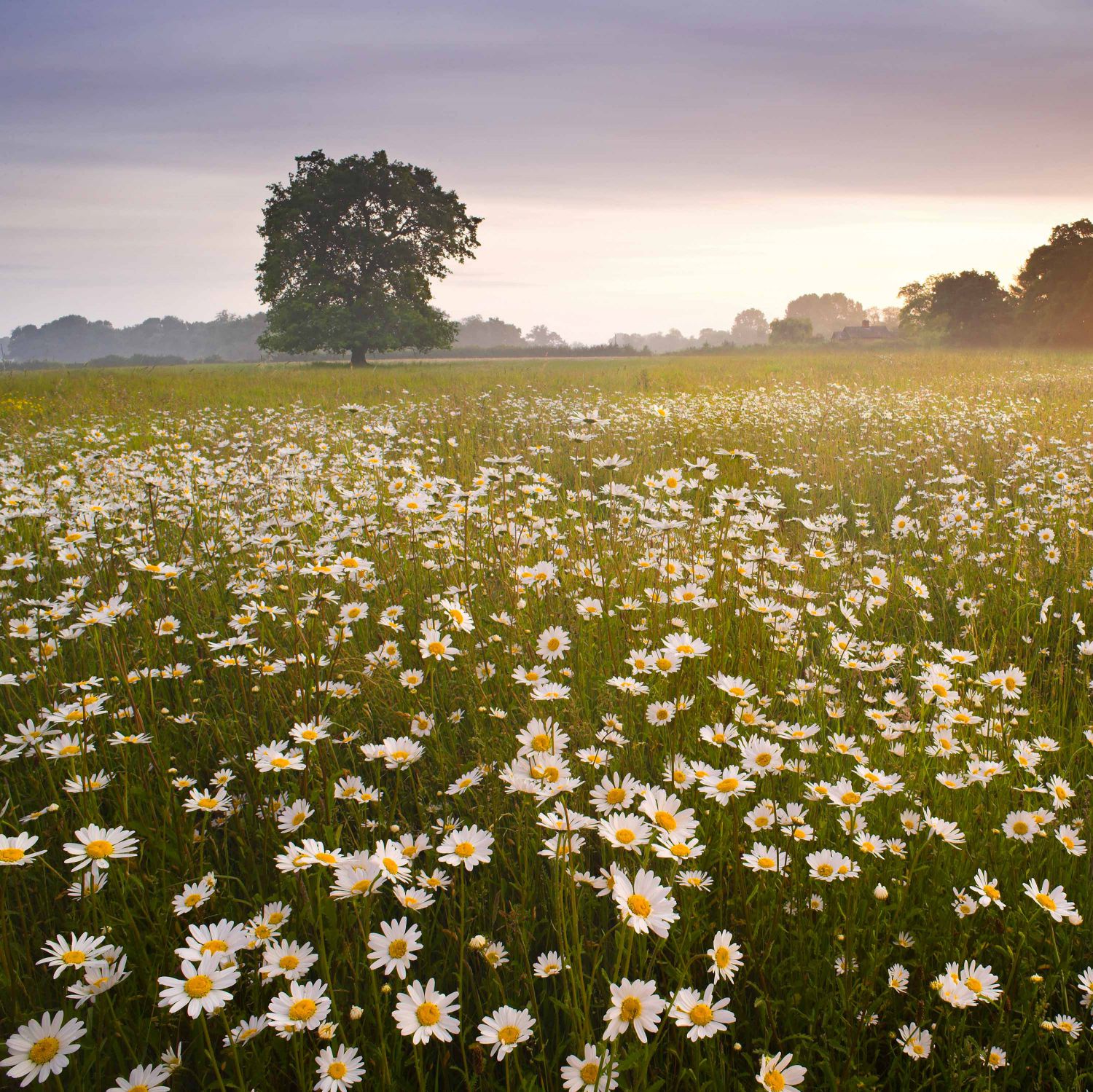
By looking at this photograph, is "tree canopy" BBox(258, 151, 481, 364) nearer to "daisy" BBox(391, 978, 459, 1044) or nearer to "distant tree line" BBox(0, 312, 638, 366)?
"daisy" BBox(391, 978, 459, 1044)

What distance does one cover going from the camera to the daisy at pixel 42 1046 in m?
1.12

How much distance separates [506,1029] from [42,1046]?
2.51 ft

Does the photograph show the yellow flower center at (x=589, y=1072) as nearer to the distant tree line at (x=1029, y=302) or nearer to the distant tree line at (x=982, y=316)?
the distant tree line at (x=982, y=316)

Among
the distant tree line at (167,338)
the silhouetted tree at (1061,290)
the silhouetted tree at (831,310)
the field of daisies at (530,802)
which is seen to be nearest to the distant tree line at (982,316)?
the silhouetted tree at (1061,290)

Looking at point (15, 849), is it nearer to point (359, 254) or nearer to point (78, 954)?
point (78, 954)

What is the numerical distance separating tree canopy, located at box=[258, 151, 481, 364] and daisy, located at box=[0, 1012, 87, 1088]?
35.9 m

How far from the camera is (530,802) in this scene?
73.6 inches

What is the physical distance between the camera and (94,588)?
3355 millimetres

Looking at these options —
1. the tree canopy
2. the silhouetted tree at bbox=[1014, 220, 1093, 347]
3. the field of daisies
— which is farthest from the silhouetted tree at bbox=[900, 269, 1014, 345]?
the field of daisies

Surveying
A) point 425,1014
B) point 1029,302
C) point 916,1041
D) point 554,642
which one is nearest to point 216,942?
point 425,1014

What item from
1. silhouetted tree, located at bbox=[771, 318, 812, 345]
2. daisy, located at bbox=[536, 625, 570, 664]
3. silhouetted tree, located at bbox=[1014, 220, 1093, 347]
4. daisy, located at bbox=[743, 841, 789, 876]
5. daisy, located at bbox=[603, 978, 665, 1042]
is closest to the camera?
daisy, located at bbox=[603, 978, 665, 1042]

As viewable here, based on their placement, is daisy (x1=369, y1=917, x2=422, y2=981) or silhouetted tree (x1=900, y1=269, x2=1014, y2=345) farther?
silhouetted tree (x1=900, y1=269, x2=1014, y2=345)

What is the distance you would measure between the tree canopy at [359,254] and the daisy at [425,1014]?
3601 cm

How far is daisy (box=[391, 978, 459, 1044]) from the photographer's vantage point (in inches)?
45.8
